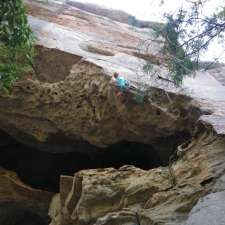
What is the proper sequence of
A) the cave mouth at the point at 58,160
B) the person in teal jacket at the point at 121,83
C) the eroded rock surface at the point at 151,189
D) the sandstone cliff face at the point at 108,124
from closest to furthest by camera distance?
the eroded rock surface at the point at 151,189, the sandstone cliff face at the point at 108,124, the person in teal jacket at the point at 121,83, the cave mouth at the point at 58,160

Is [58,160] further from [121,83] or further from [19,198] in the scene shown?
[121,83]

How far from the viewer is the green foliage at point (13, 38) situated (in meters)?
5.00

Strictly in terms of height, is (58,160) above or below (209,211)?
below

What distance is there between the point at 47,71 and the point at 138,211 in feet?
16.4

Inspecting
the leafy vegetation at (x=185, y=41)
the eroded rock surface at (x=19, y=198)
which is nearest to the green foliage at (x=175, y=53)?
the leafy vegetation at (x=185, y=41)

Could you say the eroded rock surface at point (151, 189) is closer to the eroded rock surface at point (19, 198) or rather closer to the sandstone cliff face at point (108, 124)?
the sandstone cliff face at point (108, 124)

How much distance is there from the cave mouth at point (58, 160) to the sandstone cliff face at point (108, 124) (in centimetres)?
57

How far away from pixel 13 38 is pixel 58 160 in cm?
668

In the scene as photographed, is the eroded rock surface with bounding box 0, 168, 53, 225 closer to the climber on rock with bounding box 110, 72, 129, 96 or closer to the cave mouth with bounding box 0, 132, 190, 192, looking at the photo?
the cave mouth with bounding box 0, 132, 190, 192

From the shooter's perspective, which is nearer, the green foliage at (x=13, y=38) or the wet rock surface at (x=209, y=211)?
the wet rock surface at (x=209, y=211)

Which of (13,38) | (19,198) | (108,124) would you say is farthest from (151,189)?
(19,198)

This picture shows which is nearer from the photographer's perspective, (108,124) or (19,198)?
(108,124)

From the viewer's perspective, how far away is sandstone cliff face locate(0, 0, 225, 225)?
5.57 m

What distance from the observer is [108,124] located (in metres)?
9.11
